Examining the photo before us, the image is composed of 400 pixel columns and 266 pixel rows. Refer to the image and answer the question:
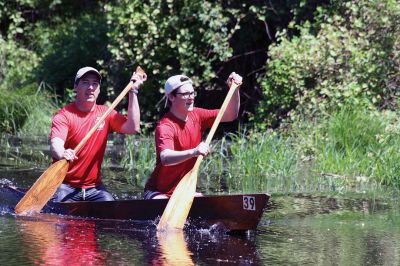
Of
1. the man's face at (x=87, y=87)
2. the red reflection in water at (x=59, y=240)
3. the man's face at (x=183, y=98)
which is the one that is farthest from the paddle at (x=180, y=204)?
the man's face at (x=87, y=87)

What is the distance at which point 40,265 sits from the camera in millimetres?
6492

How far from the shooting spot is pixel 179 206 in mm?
7863

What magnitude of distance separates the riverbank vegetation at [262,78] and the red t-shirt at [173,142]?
8.83 ft

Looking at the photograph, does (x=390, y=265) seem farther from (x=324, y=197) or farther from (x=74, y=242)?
(x=324, y=197)

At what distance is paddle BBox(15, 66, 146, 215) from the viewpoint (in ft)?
28.3

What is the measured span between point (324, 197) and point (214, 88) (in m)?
6.42

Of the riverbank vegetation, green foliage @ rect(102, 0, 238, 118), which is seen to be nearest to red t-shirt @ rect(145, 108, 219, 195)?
the riverbank vegetation

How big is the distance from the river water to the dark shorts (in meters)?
0.23

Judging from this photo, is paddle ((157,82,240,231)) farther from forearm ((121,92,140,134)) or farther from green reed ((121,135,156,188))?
green reed ((121,135,156,188))

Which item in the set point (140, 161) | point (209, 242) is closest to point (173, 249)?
point (209, 242)

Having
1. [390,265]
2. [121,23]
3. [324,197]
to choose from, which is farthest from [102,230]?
[121,23]

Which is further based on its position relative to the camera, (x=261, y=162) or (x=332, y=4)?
(x=332, y=4)

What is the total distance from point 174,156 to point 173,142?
271mm

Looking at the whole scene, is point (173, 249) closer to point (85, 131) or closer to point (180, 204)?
point (180, 204)
